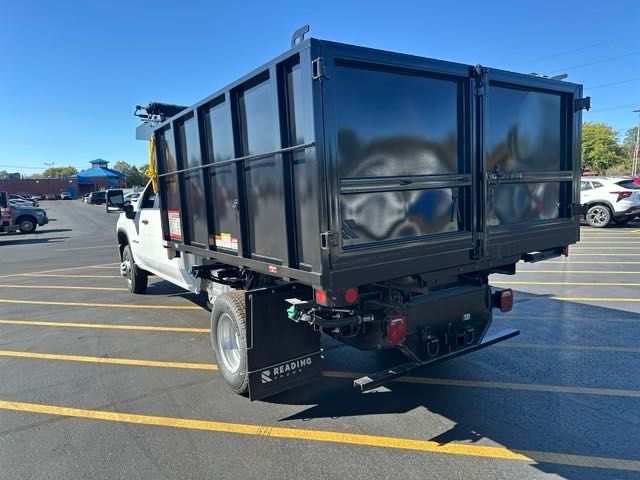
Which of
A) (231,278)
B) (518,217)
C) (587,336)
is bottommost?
(587,336)

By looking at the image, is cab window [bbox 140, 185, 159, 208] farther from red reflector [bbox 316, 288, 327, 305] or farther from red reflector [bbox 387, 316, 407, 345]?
red reflector [bbox 387, 316, 407, 345]

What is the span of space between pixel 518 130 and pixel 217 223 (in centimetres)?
292

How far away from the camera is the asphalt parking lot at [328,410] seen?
9.73ft

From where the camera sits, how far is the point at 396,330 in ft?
11.1

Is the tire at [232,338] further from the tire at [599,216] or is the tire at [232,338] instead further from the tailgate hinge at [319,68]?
the tire at [599,216]

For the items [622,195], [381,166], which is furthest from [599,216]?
[381,166]

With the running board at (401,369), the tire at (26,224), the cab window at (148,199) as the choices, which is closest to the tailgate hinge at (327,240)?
the running board at (401,369)

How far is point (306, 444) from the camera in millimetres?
3211

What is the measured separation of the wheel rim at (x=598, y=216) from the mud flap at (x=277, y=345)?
16.3 meters

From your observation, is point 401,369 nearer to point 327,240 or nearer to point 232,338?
point 327,240

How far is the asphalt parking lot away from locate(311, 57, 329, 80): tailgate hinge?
2.51 m

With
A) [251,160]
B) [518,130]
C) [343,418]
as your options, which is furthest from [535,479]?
[251,160]

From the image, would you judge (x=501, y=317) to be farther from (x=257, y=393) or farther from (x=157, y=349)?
(x=157, y=349)

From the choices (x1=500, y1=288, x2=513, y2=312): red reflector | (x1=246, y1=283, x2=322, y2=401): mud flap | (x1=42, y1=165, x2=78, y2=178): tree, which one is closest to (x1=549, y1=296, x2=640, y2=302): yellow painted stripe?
(x1=500, y1=288, x2=513, y2=312): red reflector
